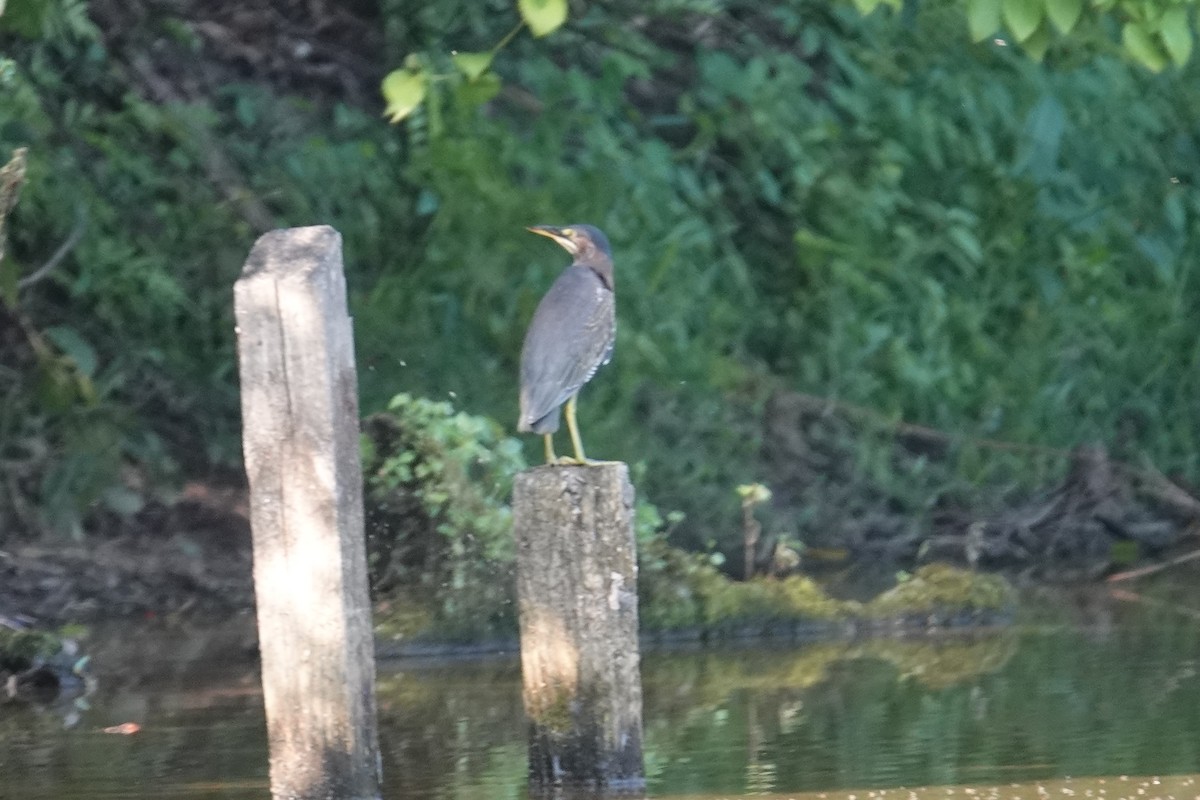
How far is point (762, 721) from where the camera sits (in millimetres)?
6852

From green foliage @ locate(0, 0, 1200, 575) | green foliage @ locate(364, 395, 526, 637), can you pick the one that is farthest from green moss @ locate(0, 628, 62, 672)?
green foliage @ locate(0, 0, 1200, 575)

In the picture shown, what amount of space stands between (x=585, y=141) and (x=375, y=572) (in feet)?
11.7

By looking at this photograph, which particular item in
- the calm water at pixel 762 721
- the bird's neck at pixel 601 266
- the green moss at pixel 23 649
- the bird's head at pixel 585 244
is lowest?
the calm water at pixel 762 721

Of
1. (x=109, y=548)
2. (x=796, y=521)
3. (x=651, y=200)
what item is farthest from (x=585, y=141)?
(x=109, y=548)

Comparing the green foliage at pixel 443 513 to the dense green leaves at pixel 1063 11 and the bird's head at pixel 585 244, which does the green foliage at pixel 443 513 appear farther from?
the dense green leaves at pixel 1063 11

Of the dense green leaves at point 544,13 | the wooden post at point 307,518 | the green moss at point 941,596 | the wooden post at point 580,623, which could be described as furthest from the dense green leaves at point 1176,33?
the green moss at point 941,596

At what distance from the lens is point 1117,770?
19.4ft

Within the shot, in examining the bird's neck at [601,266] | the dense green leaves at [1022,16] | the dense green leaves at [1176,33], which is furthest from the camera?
the bird's neck at [601,266]

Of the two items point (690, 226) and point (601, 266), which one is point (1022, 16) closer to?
point (601, 266)

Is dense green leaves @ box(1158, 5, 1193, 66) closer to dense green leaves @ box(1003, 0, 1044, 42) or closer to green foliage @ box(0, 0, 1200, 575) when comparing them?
dense green leaves @ box(1003, 0, 1044, 42)

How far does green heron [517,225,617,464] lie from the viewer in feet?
21.8

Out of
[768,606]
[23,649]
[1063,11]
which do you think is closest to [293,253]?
[1063,11]

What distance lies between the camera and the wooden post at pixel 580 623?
18.6 ft

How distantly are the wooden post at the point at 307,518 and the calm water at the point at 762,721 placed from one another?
0.57m
